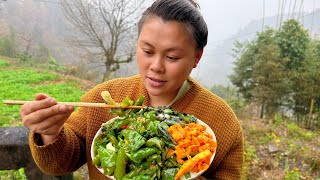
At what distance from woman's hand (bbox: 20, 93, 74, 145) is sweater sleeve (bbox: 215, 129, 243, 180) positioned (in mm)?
995

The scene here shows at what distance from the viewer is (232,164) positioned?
6.03ft

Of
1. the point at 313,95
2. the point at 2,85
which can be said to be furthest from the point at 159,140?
the point at 313,95

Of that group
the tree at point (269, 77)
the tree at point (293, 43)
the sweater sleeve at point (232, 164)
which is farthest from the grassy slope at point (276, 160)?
the tree at point (293, 43)

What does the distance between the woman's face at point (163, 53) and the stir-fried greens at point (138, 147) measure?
0.18 m

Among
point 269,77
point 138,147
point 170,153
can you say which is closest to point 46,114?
point 138,147

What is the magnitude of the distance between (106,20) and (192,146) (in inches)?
694

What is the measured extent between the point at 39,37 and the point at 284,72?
3647cm

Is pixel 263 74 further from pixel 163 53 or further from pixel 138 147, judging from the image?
pixel 138 147

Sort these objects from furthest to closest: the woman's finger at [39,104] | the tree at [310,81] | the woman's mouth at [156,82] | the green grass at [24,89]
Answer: the tree at [310,81]
the green grass at [24,89]
the woman's mouth at [156,82]
the woman's finger at [39,104]

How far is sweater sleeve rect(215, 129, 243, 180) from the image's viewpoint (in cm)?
182

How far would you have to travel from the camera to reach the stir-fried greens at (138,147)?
132 cm

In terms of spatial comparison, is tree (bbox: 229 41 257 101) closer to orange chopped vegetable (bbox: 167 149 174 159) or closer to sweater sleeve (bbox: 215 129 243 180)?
sweater sleeve (bbox: 215 129 243 180)

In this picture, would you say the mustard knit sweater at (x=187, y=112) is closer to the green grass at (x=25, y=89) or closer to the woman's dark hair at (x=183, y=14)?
the woman's dark hair at (x=183, y=14)

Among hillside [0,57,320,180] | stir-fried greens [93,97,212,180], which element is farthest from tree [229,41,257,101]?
stir-fried greens [93,97,212,180]
